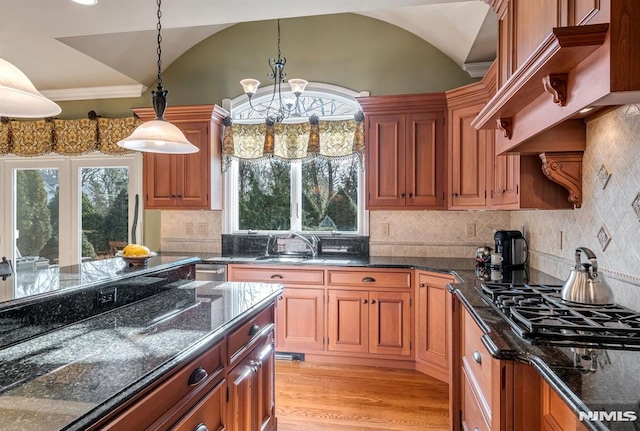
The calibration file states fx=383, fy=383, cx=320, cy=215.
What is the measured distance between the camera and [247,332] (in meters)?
1.78

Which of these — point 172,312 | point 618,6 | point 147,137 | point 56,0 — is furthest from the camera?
point 56,0

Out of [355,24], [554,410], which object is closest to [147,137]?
[554,410]

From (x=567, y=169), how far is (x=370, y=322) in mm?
1899

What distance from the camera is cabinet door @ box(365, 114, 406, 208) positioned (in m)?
3.50

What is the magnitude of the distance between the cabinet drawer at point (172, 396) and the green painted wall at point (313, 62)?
10.5 ft

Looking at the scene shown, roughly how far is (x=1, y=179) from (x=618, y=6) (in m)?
5.93

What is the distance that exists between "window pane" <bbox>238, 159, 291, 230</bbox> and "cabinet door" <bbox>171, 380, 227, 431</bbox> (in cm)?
276

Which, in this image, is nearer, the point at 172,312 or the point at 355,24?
the point at 172,312

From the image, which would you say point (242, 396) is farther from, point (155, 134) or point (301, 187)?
point (301, 187)

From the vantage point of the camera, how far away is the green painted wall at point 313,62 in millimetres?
3793

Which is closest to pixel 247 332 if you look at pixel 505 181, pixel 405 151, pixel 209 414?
pixel 209 414

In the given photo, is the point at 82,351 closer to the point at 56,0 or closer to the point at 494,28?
the point at 56,0

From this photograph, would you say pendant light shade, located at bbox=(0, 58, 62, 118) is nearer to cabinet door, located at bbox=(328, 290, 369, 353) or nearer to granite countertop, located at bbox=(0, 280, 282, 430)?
granite countertop, located at bbox=(0, 280, 282, 430)

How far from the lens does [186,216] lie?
169 inches
